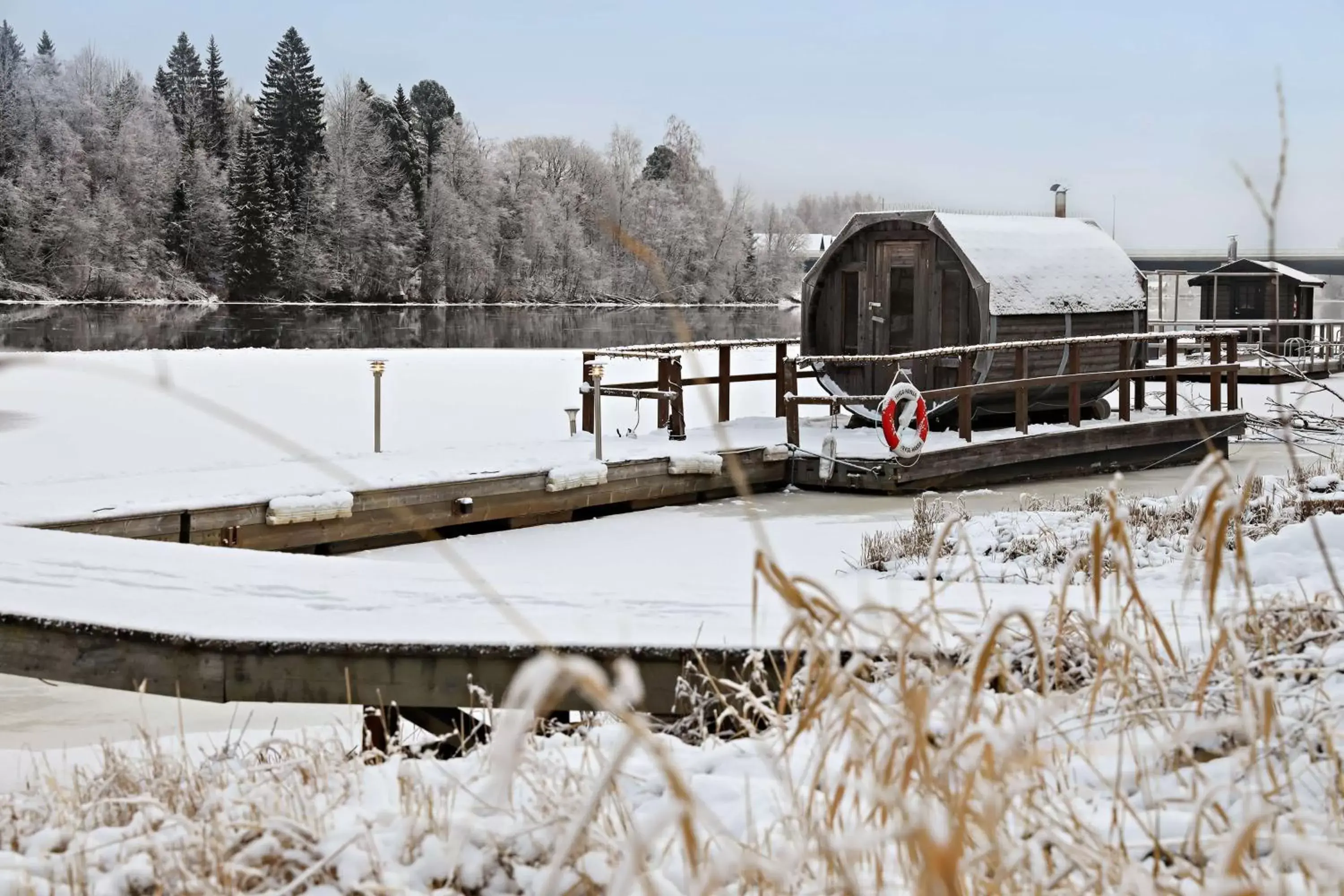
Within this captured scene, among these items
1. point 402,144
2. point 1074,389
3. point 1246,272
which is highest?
point 402,144

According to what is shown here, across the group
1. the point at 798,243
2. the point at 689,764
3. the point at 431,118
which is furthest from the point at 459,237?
the point at 689,764

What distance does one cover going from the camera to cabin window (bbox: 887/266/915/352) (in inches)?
615

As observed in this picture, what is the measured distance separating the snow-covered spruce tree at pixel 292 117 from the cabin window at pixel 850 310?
61475mm

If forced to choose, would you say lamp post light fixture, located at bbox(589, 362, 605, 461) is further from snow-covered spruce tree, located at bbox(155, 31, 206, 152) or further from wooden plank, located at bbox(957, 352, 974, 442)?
snow-covered spruce tree, located at bbox(155, 31, 206, 152)

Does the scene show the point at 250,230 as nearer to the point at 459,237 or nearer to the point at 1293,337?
the point at 459,237

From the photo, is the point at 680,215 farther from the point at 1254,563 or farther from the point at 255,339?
the point at 1254,563

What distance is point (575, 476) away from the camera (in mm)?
11328

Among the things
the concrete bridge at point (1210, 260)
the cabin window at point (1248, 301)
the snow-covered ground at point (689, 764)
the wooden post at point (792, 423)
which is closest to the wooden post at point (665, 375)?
the wooden post at point (792, 423)

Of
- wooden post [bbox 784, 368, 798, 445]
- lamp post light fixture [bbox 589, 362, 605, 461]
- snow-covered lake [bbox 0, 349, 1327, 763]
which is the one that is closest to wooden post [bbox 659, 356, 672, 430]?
snow-covered lake [bbox 0, 349, 1327, 763]

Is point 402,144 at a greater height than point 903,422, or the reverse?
point 402,144

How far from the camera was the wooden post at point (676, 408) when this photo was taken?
13.4 m

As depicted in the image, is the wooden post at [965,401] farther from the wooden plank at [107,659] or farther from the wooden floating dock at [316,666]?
the wooden plank at [107,659]

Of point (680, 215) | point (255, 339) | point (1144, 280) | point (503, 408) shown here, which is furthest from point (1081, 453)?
point (680, 215)

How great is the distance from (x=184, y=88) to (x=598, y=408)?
248 feet
